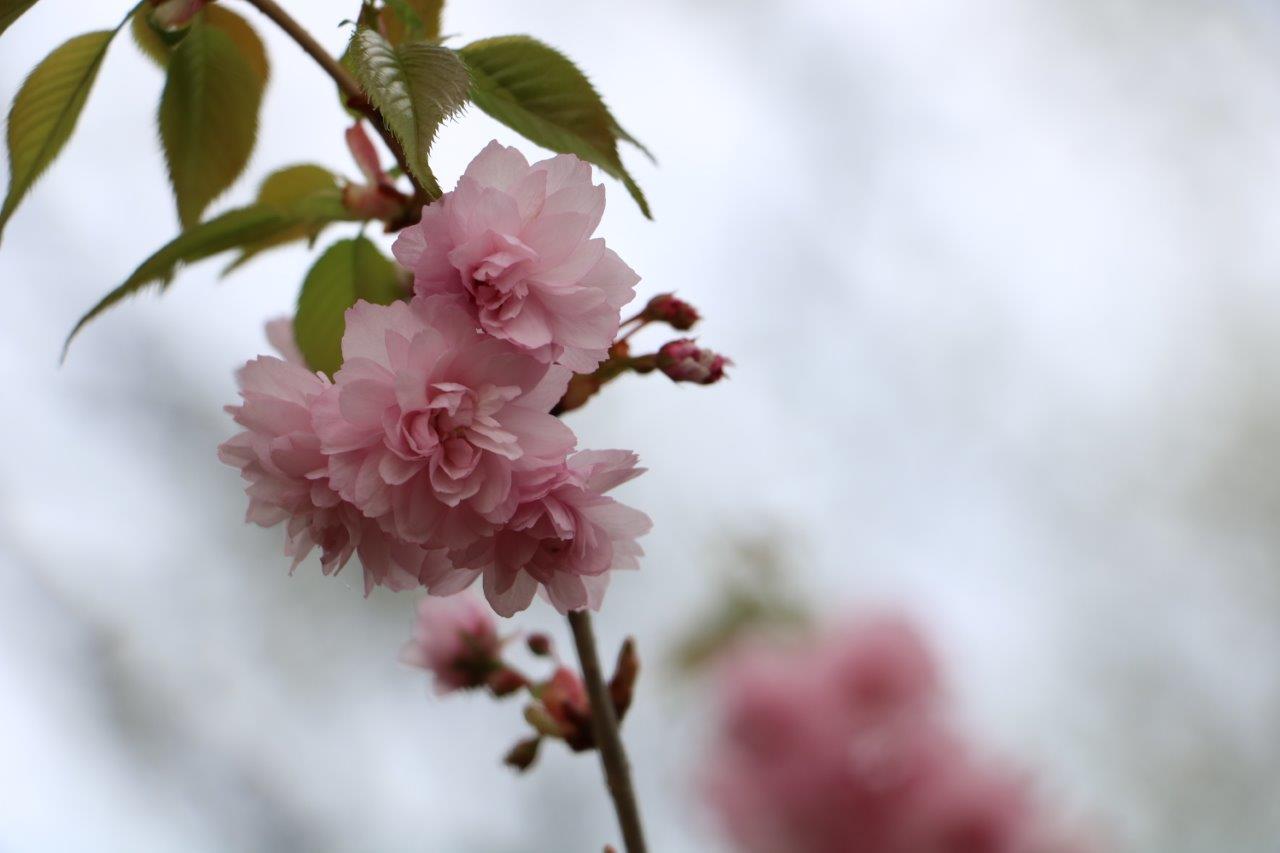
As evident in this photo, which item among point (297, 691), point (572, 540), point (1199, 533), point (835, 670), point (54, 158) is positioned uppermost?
point (1199, 533)

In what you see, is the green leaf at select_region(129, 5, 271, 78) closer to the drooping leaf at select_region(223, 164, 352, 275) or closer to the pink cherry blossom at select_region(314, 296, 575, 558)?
the drooping leaf at select_region(223, 164, 352, 275)

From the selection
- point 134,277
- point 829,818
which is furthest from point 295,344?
point 829,818

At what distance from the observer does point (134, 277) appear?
1.28ft

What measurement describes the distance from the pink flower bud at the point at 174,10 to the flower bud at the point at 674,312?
7.5 inches

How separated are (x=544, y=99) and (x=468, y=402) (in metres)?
0.11

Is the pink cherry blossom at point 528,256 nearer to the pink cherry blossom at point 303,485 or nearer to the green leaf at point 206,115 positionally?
the pink cherry blossom at point 303,485

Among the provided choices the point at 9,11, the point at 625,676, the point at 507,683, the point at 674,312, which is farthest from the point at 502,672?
the point at 9,11

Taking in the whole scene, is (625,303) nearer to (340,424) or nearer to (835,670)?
(340,424)

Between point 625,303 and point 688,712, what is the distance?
0.73m

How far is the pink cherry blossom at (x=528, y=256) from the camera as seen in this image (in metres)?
0.30

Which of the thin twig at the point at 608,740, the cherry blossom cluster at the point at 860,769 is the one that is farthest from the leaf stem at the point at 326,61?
the cherry blossom cluster at the point at 860,769

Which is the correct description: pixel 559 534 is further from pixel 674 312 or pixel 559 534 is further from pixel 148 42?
pixel 148 42

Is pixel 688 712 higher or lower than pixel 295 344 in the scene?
higher

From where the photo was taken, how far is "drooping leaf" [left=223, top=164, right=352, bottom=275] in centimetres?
42
